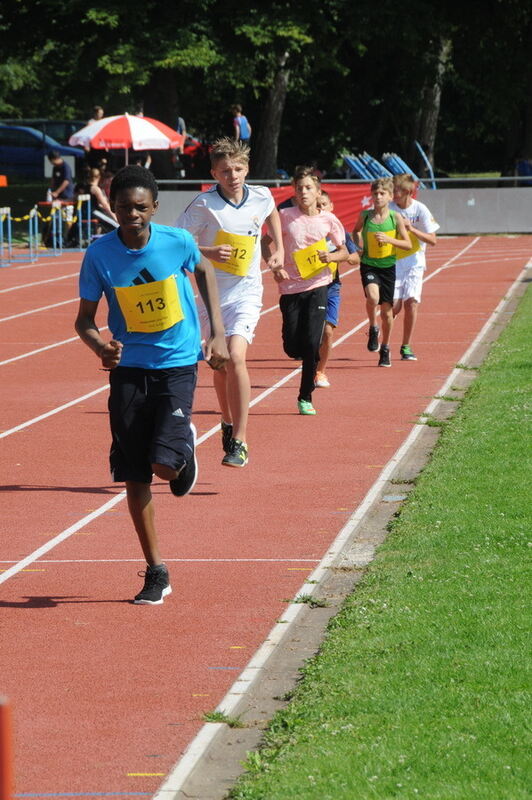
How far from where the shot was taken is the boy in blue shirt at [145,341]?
674 cm

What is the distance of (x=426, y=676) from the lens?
5.43 m

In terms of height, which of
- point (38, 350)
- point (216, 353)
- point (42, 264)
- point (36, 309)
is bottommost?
point (42, 264)

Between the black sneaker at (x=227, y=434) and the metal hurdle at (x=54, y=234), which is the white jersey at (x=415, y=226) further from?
the metal hurdle at (x=54, y=234)

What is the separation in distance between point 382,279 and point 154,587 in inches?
355

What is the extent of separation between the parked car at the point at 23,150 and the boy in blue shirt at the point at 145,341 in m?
44.2

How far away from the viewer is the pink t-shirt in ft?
41.0

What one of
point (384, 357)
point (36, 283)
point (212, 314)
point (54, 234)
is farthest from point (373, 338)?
point (54, 234)

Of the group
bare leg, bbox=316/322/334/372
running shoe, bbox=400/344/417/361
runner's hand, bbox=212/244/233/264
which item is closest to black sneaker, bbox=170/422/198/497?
runner's hand, bbox=212/244/233/264

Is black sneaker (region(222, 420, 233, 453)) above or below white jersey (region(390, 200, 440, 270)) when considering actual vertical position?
below

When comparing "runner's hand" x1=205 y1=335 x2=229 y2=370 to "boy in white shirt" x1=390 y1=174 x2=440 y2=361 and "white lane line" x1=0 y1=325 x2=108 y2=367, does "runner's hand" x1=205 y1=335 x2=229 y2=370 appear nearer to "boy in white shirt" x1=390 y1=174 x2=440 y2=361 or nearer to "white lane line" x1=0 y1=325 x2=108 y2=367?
"boy in white shirt" x1=390 y1=174 x2=440 y2=361

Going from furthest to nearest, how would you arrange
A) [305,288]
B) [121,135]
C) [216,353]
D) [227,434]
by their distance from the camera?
1. [121,135]
2. [305,288]
3. [227,434]
4. [216,353]

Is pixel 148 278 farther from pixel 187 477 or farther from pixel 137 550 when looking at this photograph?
pixel 137 550

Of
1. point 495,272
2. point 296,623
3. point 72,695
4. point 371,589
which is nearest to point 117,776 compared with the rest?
point 72,695

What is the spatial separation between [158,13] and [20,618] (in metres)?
37.0
